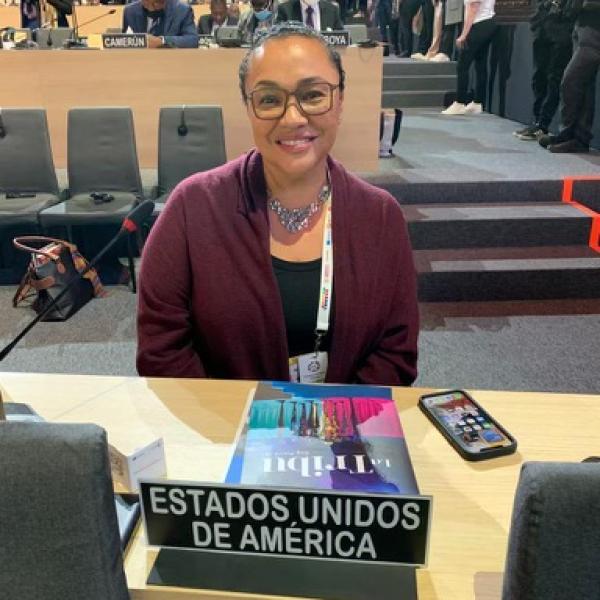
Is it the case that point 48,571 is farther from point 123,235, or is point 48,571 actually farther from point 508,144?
point 508,144

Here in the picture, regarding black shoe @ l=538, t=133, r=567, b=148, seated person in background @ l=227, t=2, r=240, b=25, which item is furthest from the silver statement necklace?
seated person in background @ l=227, t=2, r=240, b=25

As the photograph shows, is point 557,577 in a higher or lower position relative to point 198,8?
lower

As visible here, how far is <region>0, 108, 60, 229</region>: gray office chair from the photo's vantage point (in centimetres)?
353

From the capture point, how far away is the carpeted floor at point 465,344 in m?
2.64

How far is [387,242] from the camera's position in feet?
4.27

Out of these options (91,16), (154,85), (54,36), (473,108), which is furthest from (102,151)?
(91,16)

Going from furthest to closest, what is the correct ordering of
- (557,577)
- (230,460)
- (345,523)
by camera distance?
(230,460) → (345,523) → (557,577)

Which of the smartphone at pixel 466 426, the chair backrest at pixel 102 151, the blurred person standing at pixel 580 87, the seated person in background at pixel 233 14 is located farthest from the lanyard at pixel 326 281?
the seated person in background at pixel 233 14

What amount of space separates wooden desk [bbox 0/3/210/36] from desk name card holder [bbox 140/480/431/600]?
8.70 metres

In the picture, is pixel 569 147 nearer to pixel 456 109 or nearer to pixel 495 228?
pixel 495 228

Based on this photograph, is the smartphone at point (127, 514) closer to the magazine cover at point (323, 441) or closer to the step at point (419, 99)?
the magazine cover at point (323, 441)

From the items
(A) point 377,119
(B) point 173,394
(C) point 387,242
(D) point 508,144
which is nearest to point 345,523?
(B) point 173,394

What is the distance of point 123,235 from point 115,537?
0.53 m

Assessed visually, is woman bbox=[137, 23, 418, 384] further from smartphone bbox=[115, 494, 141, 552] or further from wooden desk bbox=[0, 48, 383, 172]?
wooden desk bbox=[0, 48, 383, 172]
